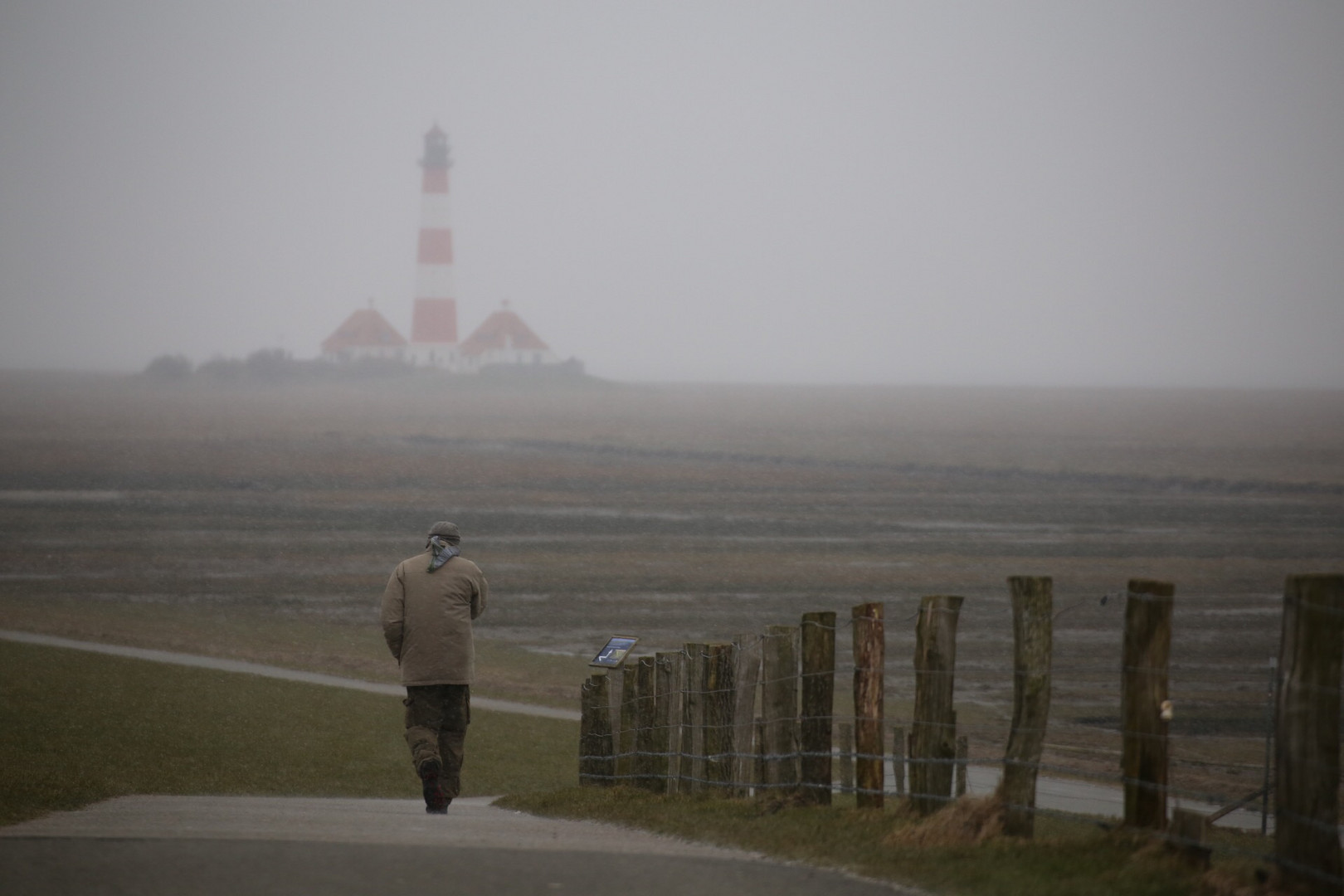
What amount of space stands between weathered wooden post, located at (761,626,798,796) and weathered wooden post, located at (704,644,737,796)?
52cm

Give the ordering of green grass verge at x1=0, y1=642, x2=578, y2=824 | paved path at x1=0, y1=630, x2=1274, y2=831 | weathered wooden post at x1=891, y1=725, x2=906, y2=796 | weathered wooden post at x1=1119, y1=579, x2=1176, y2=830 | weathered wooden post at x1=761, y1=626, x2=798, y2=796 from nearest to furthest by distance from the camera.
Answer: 1. weathered wooden post at x1=1119, y1=579, x2=1176, y2=830
2. weathered wooden post at x1=891, y1=725, x2=906, y2=796
3. weathered wooden post at x1=761, y1=626, x2=798, y2=796
4. green grass verge at x1=0, y1=642, x2=578, y2=824
5. paved path at x1=0, y1=630, x2=1274, y2=831

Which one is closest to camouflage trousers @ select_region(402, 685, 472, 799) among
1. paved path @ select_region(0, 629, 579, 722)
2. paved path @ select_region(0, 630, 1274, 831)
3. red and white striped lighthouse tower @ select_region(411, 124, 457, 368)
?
paved path @ select_region(0, 630, 1274, 831)

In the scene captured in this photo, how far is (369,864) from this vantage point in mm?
6180

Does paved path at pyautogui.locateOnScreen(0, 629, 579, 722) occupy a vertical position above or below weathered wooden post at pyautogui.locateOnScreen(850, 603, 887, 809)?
below

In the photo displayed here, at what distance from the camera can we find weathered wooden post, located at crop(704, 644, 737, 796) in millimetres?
9180

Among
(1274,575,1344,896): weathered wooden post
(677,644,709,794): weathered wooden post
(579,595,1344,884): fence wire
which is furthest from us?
(677,644,709,794): weathered wooden post

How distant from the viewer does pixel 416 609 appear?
366 inches

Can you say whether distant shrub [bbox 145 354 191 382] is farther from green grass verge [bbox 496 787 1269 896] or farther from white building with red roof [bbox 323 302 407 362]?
green grass verge [bbox 496 787 1269 896]

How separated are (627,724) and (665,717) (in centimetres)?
63

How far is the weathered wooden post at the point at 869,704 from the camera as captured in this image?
311 inches

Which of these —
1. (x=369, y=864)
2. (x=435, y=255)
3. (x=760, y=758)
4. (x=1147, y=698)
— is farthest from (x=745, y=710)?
(x=435, y=255)

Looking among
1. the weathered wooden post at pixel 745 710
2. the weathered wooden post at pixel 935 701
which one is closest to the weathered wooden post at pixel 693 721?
the weathered wooden post at pixel 745 710

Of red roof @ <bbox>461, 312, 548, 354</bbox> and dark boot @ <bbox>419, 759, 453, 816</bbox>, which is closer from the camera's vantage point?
dark boot @ <bbox>419, 759, 453, 816</bbox>

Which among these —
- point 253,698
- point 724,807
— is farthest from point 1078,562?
point 724,807
